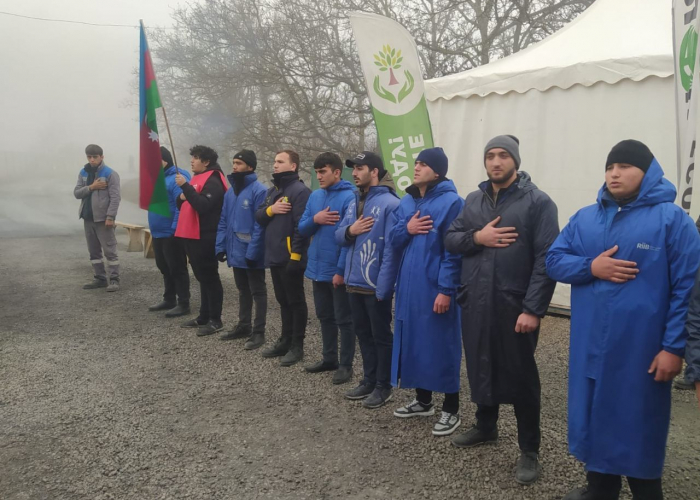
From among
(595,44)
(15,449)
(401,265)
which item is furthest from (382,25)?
(15,449)

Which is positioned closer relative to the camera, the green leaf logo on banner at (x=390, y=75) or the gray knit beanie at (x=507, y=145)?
the gray knit beanie at (x=507, y=145)

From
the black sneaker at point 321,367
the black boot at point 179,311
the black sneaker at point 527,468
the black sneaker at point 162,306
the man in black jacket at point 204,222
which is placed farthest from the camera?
the black sneaker at point 162,306

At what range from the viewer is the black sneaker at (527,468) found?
3.12 m

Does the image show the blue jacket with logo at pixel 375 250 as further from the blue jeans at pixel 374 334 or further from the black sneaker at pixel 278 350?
the black sneaker at pixel 278 350

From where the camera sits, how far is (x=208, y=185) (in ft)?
20.4

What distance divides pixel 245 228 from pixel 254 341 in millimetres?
1135

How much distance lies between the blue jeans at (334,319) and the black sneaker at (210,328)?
1.72 metres

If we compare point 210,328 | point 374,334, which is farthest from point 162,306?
point 374,334

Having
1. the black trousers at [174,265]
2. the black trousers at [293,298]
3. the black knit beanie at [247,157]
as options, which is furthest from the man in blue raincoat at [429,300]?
the black trousers at [174,265]

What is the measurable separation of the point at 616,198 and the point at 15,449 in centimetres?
373

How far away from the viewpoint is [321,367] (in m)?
5.04

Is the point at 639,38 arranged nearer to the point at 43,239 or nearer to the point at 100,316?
the point at 100,316

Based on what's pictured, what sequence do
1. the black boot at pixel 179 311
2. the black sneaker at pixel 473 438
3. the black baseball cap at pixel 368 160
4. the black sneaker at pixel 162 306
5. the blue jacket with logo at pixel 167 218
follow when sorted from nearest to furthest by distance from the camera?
the black sneaker at pixel 473 438 → the black baseball cap at pixel 368 160 → the blue jacket with logo at pixel 167 218 → the black boot at pixel 179 311 → the black sneaker at pixel 162 306

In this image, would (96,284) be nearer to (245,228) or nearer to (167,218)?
(167,218)
